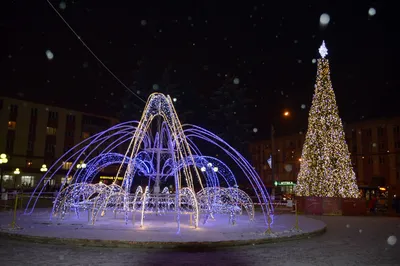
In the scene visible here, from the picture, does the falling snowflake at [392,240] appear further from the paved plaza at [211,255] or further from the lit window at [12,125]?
the lit window at [12,125]

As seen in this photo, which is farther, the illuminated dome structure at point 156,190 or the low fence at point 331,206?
the low fence at point 331,206

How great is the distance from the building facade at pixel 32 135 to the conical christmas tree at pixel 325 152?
144ft

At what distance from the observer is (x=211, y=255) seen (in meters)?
10.1

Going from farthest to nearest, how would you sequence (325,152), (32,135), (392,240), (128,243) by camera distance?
(32,135), (325,152), (392,240), (128,243)

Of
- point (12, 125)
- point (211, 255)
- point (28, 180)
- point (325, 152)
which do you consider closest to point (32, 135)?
point (12, 125)

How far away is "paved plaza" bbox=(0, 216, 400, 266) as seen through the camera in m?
9.06

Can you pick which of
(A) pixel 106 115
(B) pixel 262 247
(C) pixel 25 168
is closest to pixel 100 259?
(B) pixel 262 247

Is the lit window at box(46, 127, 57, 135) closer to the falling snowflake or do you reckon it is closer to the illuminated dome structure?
the illuminated dome structure

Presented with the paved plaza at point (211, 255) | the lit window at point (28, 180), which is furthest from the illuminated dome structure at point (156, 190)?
the lit window at point (28, 180)

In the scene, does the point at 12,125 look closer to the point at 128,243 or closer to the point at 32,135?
the point at 32,135

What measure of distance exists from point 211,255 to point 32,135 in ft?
190

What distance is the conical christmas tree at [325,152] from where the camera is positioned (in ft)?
88.0

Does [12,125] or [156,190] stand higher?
[12,125]

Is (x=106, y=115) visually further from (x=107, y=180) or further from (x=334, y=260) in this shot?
(x=334, y=260)
